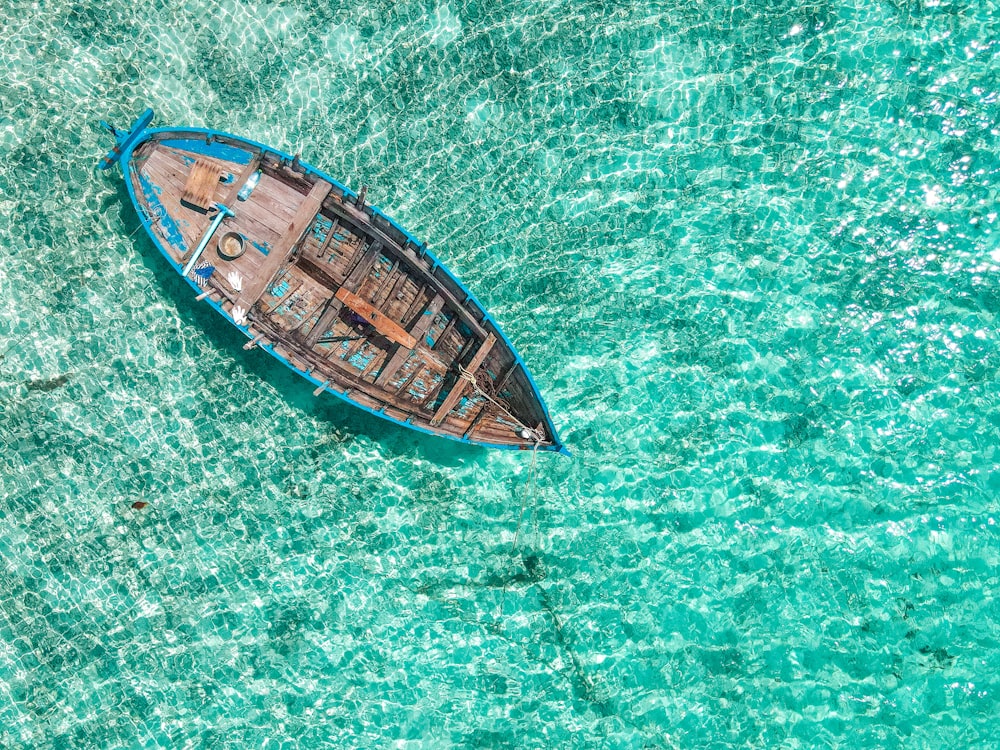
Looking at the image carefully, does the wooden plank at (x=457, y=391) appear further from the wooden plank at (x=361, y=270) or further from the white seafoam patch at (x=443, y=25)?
the white seafoam patch at (x=443, y=25)

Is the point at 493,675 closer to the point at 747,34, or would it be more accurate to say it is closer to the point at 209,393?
the point at 209,393

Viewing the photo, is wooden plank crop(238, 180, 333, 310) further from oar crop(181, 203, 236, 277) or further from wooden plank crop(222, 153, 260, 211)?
wooden plank crop(222, 153, 260, 211)

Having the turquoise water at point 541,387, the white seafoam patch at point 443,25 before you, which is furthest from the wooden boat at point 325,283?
the white seafoam patch at point 443,25

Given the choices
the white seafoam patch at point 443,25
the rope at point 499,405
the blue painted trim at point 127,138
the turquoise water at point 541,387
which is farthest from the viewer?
the white seafoam patch at point 443,25

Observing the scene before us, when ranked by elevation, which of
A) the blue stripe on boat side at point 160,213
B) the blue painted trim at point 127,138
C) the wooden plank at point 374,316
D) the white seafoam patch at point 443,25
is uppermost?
the white seafoam patch at point 443,25

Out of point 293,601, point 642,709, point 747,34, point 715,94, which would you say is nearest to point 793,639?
point 642,709

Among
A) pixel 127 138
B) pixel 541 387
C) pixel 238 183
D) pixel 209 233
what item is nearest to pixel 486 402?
pixel 541 387
